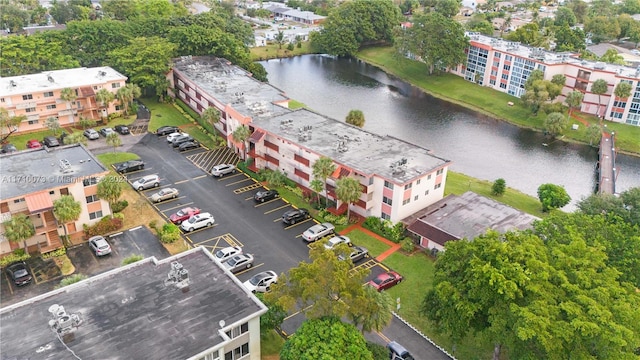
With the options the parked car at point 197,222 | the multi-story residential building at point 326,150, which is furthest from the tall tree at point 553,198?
the parked car at point 197,222

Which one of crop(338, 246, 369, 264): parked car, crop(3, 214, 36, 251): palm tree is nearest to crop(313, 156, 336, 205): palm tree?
crop(338, 246, 369, 264): parked car

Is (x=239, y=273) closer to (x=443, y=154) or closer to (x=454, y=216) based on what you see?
(x=454, y=216)

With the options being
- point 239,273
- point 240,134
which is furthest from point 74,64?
point 239,273

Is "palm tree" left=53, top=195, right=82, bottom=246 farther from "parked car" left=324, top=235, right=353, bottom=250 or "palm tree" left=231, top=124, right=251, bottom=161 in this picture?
"parked car" left=324, top=235, right=353, bottom=250

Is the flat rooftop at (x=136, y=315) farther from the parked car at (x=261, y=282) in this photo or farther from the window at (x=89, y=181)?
the window at (x=89, y=181)

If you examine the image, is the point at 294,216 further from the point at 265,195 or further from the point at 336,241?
the point at 336,241

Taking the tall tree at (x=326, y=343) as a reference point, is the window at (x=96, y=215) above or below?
below

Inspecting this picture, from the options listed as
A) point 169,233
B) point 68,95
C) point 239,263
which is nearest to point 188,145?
point 68,95
